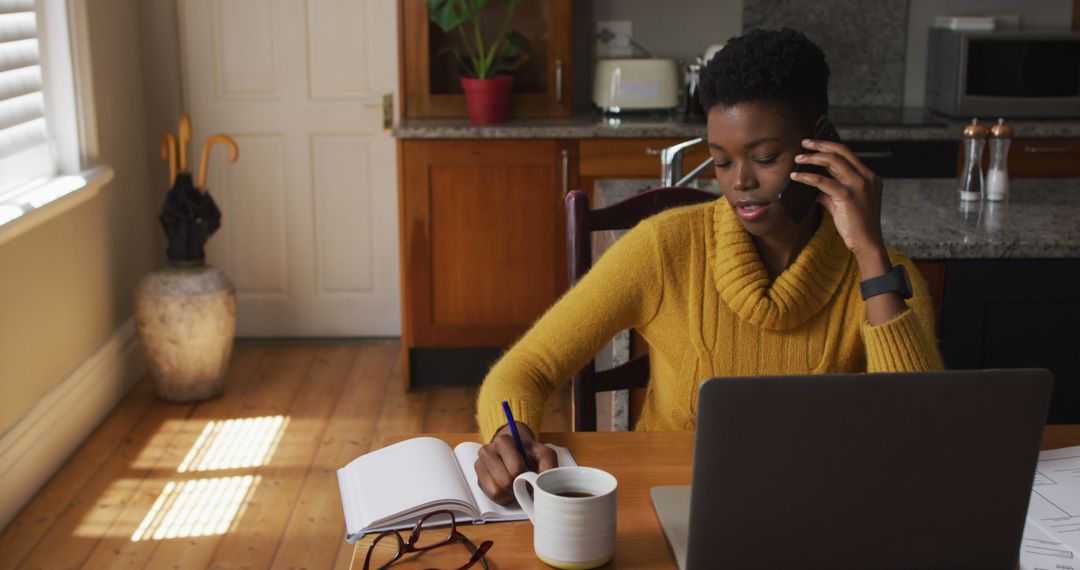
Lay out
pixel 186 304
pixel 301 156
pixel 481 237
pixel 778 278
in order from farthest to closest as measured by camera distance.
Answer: pixel 301 156 → pixel 481 237 → pixel 186 304 → pixel 778 278

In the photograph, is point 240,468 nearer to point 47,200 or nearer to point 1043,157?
point 47,200

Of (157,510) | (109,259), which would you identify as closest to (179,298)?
(109,259)

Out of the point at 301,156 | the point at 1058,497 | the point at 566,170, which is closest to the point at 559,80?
the point at 566,170

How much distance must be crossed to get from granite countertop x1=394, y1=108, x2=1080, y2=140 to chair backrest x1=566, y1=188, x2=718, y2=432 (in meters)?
1.74

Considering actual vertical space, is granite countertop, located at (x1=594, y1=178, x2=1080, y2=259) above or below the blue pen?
above

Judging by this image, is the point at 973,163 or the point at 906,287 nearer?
the point at 906,287

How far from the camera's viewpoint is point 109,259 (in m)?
3.65

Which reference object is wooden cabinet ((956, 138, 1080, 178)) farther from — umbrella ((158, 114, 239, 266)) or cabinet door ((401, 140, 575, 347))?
umbrella ((158, 114, 239, 266))

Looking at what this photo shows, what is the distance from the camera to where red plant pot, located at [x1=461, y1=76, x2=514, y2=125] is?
3.72 metres

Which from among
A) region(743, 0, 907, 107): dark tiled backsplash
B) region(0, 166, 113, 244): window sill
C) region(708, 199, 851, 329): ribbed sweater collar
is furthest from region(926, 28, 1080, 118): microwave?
region(0, 166, 113, 244): window sill

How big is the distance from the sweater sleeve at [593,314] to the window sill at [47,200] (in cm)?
178

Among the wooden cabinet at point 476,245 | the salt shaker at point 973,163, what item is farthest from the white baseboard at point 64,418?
the salt shaker at point 973,163

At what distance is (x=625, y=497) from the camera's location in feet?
4.13

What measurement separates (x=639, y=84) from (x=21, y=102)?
194cm
